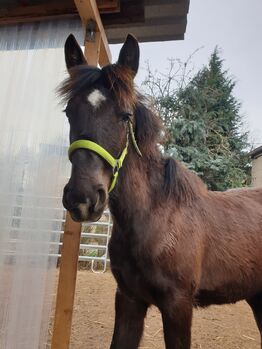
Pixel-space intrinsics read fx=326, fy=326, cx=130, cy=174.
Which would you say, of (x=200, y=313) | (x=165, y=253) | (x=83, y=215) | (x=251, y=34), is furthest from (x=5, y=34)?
(x=251, y=34)

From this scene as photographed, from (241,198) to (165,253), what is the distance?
113 centimetres

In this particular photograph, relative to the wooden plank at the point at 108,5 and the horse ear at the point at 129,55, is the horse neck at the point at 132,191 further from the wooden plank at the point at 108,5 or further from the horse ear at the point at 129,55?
the wooden plank at the point at 108,5

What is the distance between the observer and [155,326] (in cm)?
402

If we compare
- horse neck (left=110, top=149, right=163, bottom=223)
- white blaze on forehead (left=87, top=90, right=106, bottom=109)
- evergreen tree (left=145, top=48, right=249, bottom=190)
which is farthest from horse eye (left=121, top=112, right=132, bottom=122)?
evergreen tree (left=145, top=48, right=249, bottom=190)

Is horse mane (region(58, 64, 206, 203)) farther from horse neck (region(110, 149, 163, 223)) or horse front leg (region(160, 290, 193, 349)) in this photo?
horse front leg (region(160, 290, 193, 349))

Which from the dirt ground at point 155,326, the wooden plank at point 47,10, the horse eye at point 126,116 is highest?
the wooden plank at point 47,10

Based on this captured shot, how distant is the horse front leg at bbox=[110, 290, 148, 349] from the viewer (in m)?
2.14

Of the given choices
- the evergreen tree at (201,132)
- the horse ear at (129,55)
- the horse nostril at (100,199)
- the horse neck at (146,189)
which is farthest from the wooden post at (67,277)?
the evergreen tree at (201,132)

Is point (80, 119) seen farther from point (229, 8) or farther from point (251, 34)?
point (251, 34)

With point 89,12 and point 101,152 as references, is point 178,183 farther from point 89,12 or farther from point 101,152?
point 89,12

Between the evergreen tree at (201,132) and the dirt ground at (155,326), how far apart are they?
417cm

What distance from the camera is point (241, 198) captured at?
2.70 meters

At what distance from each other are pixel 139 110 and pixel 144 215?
660 millimetres

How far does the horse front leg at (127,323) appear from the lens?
2137 millimetres
